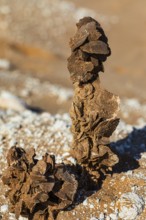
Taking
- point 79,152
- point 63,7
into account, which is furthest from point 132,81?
point 79,152

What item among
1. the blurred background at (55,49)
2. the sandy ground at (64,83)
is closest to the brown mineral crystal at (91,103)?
the sandy ground at (64,83)

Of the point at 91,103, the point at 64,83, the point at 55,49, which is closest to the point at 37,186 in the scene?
the point at 91,103

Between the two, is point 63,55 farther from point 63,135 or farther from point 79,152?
point 79,152

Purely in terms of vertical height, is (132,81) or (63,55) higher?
(63,55)

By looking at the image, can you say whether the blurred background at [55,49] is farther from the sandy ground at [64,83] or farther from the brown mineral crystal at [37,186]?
the brown mineral crystal at [37,186]

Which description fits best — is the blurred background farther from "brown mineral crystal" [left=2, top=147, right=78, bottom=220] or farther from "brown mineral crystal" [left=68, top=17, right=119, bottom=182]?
"brown mineral crystal" [left=2, top=147, right=78, bottom=220]

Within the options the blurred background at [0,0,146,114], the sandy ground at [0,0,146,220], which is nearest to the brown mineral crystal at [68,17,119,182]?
the sandy ground at [0,0,146,220]

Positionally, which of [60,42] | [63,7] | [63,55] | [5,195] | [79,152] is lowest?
[5,195]
